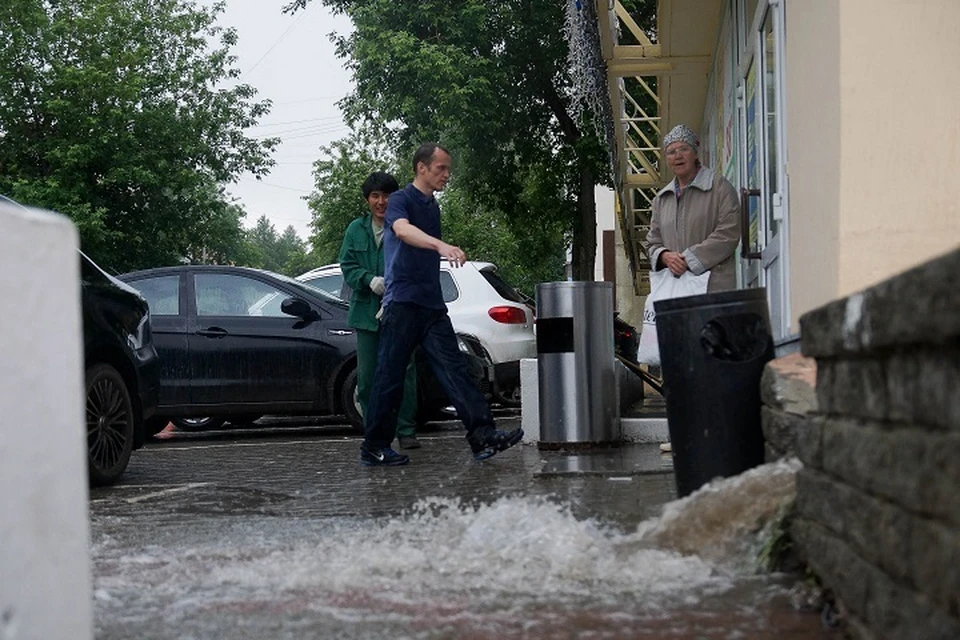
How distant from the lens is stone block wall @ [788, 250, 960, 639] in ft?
8.39

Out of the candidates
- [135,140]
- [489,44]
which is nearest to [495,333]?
[489,44]

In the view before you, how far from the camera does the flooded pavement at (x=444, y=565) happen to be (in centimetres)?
388

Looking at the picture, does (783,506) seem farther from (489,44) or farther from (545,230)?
(545,230)

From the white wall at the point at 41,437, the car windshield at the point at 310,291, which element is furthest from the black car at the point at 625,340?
the white wall at the point at 41,437

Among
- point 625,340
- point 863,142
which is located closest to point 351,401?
point 625,340

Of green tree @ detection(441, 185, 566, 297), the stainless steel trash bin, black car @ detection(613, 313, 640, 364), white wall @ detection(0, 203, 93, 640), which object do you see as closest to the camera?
white wall @ detection(0, 203, 93, 640)

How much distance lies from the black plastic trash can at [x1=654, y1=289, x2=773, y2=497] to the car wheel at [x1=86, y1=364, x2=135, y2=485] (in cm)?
413

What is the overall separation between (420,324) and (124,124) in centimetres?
3124

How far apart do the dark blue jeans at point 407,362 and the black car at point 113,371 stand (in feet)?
4.67

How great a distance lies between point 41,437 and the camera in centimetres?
255

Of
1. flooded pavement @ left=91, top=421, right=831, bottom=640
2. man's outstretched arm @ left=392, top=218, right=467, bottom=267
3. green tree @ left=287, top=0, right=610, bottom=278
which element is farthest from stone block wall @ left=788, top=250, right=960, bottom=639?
green tree @ left=287, top=0, right=610, bottom=278

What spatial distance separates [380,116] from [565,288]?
70.9 feet

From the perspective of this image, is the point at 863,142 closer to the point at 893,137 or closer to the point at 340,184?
the point at 893,137

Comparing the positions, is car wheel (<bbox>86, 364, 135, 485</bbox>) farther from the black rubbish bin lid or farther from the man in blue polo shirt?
the black rubbish bin lid
